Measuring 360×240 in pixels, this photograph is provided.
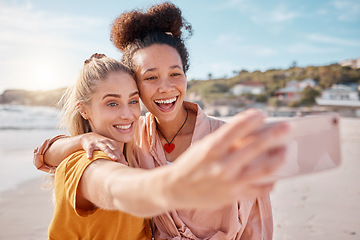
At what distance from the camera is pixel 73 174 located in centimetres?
138

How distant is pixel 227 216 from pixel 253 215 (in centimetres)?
26

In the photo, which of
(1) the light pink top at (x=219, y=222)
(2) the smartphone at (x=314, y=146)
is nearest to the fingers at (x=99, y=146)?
(1) the light pink top at (x=219, y=222)

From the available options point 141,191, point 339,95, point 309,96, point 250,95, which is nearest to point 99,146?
point 141,191

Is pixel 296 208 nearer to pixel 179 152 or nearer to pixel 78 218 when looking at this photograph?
pixel 179 152

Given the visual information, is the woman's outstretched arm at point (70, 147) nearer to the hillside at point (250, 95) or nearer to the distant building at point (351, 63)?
the hillside at point (250, 95)

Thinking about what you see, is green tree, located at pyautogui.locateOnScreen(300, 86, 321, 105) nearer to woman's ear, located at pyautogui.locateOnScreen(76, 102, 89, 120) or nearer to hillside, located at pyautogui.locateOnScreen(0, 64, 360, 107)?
hillside, located at pyautogui.locateOnScreen(0, 64, 360, 107)

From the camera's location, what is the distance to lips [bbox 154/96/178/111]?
2.46 m

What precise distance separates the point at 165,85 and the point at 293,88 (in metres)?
61.8

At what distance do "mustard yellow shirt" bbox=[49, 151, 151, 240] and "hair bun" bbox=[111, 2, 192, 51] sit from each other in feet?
4.72

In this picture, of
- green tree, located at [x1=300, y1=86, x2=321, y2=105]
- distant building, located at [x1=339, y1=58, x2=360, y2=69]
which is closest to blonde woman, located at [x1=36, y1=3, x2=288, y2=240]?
green tree, located at [x1=300, y1=86, x2=321, y2=105]

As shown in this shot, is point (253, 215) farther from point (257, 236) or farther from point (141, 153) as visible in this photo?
point (141, 153)

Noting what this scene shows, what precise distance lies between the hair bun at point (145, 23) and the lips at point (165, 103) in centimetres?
64

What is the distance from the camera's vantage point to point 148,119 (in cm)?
276

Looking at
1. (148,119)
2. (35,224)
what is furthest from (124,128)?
(35,224)
